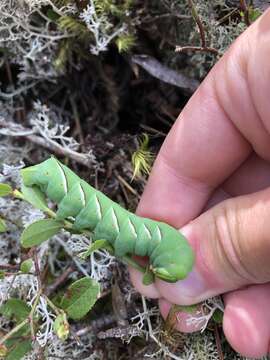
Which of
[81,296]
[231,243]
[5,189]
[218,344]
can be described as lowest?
[218,344]

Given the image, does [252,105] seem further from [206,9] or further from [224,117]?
[206,9]

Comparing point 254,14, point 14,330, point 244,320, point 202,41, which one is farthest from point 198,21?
point 14,330

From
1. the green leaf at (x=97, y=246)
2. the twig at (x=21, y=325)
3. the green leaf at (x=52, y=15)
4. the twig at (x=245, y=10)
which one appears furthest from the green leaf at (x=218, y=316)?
the green leaf at (x=52, y=15)

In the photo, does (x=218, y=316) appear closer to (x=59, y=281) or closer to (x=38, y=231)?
(x=59, y=281)

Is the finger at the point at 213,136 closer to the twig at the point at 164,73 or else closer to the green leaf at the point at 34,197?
the twig at the point at 164,73

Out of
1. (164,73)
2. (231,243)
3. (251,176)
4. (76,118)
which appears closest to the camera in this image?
(231,243)

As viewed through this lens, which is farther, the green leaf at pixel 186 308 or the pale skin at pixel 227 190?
the green leaf at pixel 186 308

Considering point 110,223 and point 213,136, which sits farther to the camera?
point 213,136
